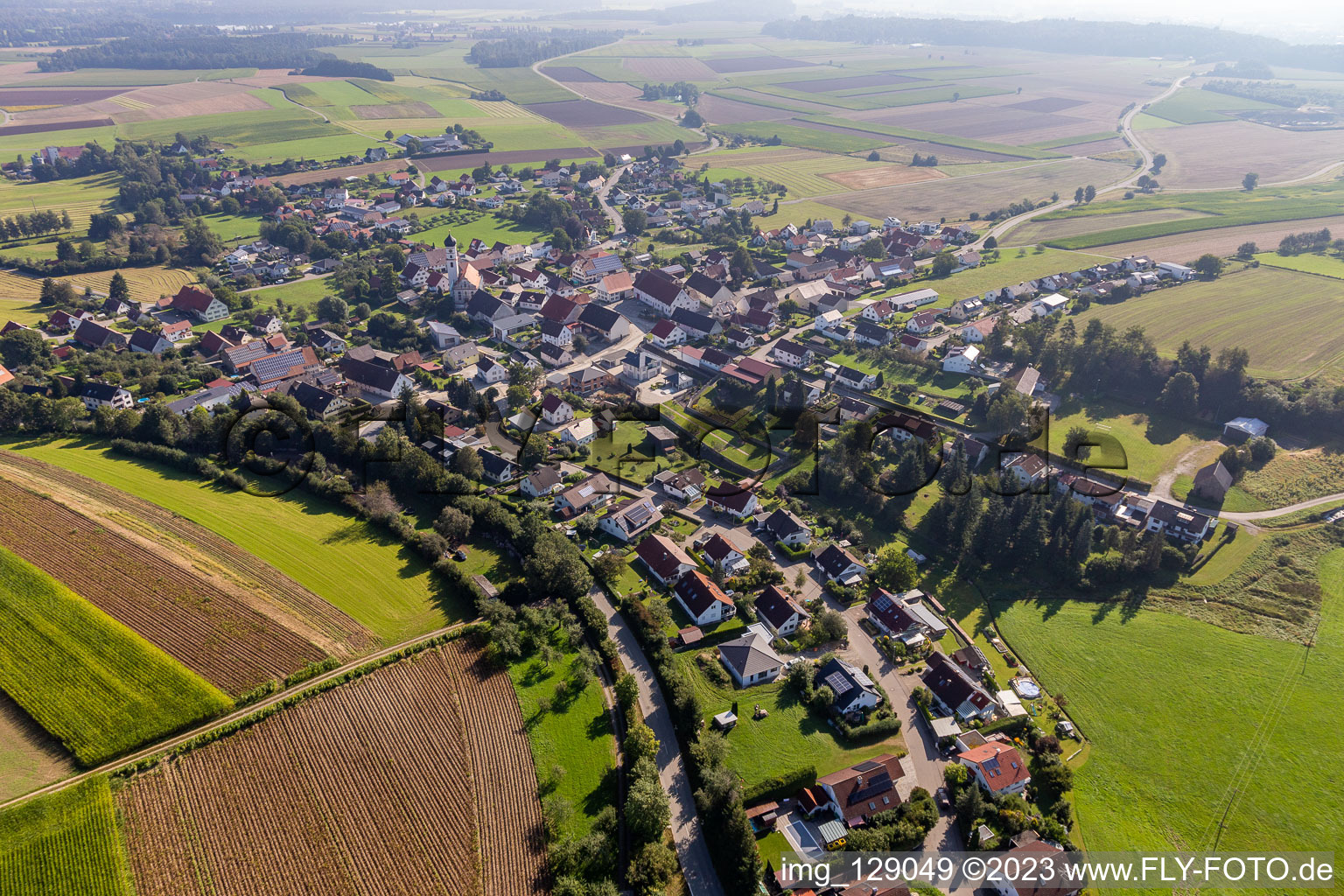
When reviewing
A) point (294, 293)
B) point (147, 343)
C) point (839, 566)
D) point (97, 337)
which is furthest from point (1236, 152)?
point (97, 337)

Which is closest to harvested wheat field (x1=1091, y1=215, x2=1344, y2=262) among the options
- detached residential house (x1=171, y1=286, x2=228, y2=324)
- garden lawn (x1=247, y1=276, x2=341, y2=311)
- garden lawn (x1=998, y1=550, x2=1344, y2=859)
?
garden lawn (x1=998, y1=550, x2=1344, y2=859)

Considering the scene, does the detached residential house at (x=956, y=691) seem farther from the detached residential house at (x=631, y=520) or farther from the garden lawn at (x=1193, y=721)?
the detached residential house at (x=631, y=520)

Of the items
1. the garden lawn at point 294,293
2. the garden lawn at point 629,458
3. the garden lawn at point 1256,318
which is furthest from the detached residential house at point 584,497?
the garden lawn at point 1256,318

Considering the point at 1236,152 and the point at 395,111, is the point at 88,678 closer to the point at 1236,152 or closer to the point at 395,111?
the point at 395,111

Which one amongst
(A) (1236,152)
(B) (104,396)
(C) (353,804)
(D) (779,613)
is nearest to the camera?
(C) (353,804)

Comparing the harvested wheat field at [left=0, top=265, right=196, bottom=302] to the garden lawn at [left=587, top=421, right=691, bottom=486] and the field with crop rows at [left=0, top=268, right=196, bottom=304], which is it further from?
the garden lawn at [left=587, top=421, right=691, bottom=486]

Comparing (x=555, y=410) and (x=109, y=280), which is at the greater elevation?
(x=109, y=280)
